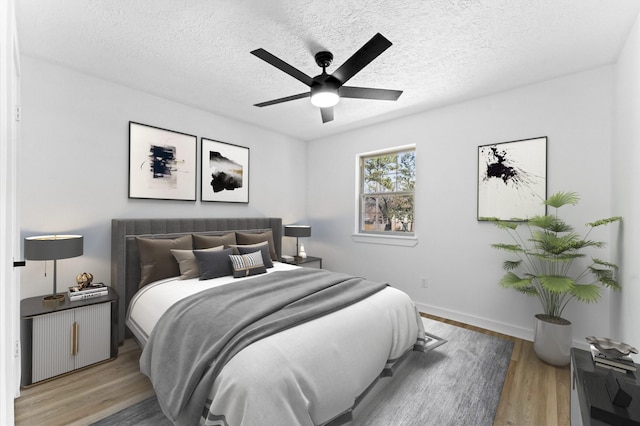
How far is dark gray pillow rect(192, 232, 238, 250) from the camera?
10.4 ft

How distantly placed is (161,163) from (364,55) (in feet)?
8.72

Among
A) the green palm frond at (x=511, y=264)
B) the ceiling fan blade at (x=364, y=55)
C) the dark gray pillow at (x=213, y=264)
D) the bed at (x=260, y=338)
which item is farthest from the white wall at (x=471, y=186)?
the dark gray pillow at (x=213, y=264)

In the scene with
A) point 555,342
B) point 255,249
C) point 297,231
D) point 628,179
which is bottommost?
point 555,342

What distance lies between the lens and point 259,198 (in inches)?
172

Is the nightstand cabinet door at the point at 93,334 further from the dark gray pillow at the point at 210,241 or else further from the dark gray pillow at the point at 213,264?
the dark gray pillow at the point at 210,241

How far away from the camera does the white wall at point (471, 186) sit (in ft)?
8.53

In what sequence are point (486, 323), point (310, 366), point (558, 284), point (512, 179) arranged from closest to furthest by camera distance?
point (310, 366) → point (558, 284) → point (512, 179) → point (486, 323)

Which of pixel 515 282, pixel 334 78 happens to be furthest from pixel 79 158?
pixel 515 282

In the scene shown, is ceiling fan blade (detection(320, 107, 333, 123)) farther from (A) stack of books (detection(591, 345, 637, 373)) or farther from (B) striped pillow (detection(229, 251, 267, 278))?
(A) stack of books (detection(591, 345, 637, 373))

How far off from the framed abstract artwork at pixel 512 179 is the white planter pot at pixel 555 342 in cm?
107

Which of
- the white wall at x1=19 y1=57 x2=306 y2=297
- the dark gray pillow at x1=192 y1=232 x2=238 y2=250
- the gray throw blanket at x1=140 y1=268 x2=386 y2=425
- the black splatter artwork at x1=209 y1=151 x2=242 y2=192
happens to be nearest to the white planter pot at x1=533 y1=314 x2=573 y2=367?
the gray throw blanket at x1=140 y1=268 x2=386 y2=425

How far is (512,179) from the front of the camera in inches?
118

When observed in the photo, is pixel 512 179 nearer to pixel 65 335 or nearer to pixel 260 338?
pixel 260 338

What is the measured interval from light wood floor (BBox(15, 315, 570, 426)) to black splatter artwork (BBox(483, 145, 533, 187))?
1779mm
